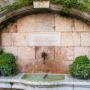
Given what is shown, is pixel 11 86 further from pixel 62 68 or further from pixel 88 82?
pixel 88 82

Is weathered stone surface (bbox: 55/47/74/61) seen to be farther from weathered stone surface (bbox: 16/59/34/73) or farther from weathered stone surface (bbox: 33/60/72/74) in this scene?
weathered stone surface (bbox: 16/59/34/73)

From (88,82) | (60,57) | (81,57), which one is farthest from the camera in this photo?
(60,57)

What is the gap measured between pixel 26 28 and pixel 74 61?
1.49m

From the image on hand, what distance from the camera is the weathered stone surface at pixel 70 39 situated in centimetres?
533

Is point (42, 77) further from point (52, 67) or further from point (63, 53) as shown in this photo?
point (63, 53)

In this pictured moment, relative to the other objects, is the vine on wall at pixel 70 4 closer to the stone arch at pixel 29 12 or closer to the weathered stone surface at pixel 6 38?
the stone arch at pixel 29 12

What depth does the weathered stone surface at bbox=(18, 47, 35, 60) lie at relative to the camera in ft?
18.3

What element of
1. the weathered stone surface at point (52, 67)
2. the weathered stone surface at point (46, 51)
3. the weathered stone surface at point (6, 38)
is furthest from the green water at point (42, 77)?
the weathered stone surface at point (6, 38)

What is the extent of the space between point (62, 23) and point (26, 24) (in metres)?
0.92

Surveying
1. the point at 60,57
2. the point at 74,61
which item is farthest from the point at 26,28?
the point at 74,61

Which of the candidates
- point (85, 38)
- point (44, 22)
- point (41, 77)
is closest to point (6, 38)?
point (44, 22)

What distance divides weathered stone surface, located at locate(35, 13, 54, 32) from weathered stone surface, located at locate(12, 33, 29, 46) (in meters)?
0.36

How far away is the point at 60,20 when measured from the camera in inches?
211

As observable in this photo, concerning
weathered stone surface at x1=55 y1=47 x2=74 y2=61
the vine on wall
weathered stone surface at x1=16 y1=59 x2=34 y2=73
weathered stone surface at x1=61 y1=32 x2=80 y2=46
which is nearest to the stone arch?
the vine on wall
